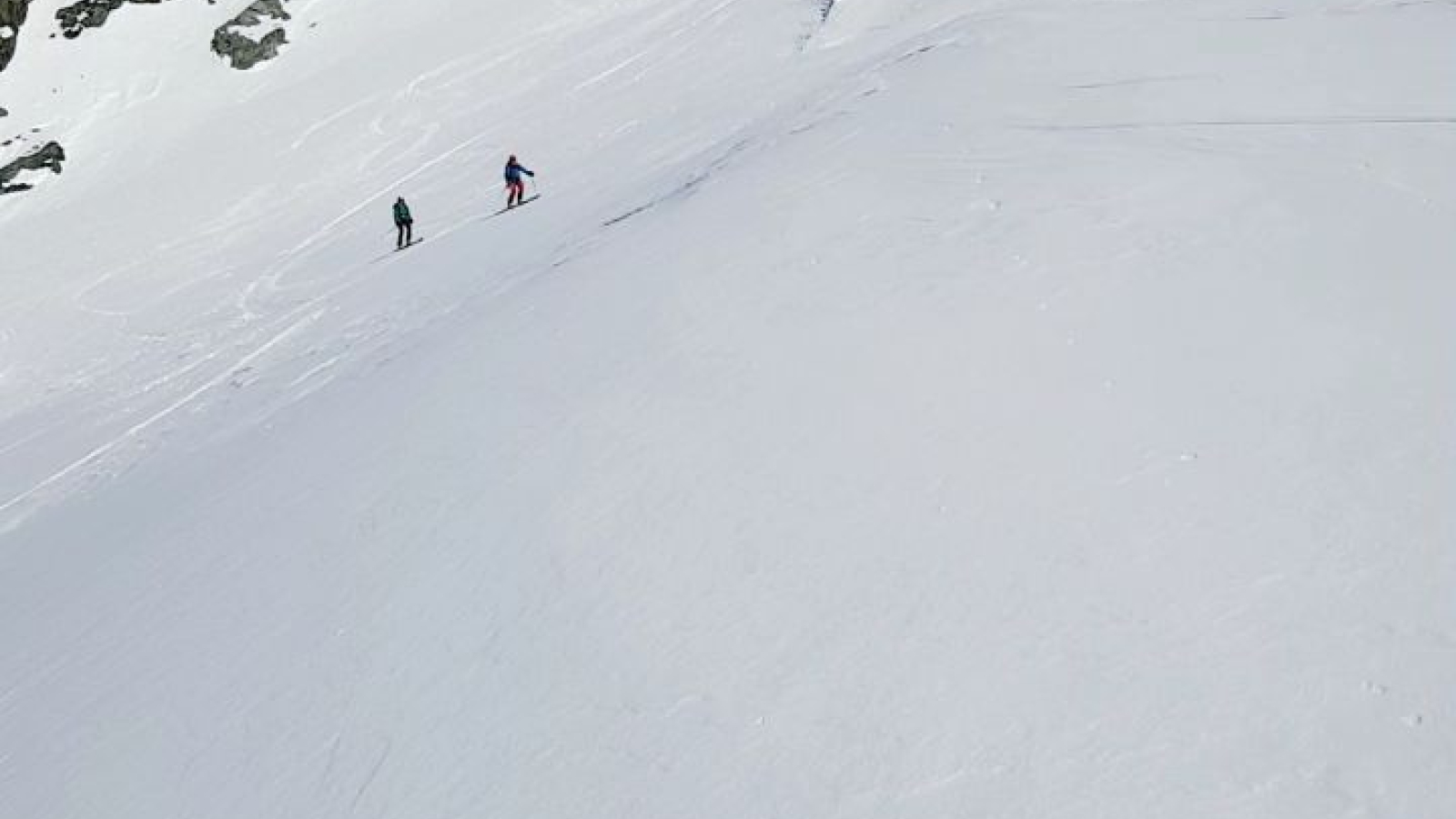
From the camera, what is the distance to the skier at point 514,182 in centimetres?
2030

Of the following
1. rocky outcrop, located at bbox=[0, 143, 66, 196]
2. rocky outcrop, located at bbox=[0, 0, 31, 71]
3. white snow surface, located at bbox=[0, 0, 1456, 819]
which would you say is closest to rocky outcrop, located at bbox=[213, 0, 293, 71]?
rocky outcrop, located at bbox=[0, 143, 66, 196]

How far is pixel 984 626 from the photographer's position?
5.81 m

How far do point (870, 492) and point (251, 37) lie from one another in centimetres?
3728

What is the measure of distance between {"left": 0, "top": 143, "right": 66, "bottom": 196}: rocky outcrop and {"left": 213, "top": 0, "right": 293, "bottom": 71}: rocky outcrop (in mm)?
6371

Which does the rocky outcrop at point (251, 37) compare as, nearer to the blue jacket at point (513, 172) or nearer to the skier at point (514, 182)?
the skier at point (514, 182)

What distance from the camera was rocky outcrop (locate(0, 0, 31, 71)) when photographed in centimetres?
3856

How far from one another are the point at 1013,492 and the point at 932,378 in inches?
64.4

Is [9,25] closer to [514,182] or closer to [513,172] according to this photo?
[514,182]

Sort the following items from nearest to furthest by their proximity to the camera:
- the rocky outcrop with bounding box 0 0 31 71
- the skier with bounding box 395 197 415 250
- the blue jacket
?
the blue jacket
the skier with bounding box 395 197 415 250
the rocky outcrop with bounding box 0 0 31 71

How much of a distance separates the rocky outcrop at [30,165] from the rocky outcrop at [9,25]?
23.3ft

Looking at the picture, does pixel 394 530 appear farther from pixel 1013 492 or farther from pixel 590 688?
pixel 1013 492

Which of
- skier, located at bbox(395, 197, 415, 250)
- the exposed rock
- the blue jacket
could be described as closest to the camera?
the blue jacket

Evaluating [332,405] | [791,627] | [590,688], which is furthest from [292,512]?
[791,627]

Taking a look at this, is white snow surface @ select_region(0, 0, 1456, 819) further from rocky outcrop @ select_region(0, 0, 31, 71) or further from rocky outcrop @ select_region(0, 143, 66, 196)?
rocky outcrop @ select_region(0, 0, 31, 71)
